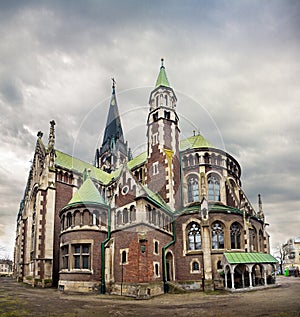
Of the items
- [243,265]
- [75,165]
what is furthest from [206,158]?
[75,165]

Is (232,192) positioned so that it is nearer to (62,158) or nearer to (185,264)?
(185,264)

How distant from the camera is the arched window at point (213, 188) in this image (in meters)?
38.2

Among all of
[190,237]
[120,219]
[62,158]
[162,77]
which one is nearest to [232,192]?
[190,237]

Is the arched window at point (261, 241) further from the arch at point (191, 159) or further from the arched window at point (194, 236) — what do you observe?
the arch at point (191, 159)

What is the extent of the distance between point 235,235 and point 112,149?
149 ft

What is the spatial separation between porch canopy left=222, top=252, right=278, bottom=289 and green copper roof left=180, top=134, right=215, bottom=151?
1465 cm

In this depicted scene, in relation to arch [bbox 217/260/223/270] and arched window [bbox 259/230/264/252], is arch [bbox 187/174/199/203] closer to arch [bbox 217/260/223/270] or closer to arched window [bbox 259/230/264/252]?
arch [bbox 217/260/223/270]

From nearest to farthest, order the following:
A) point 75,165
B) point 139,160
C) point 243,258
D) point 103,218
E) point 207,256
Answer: point 243,258 < point 207,256 < point 103,218 < point 139,160 < point 75,165

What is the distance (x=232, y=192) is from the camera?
38.8 meters

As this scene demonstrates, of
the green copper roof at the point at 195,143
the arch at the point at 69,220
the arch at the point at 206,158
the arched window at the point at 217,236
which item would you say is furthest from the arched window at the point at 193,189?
the arch at the point at 69,220

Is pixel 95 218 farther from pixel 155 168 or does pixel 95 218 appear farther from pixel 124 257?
pixel 155 168

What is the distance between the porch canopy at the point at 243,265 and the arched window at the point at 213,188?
26.4ft

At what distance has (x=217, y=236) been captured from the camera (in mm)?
33125

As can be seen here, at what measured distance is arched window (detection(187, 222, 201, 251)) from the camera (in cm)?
3309
